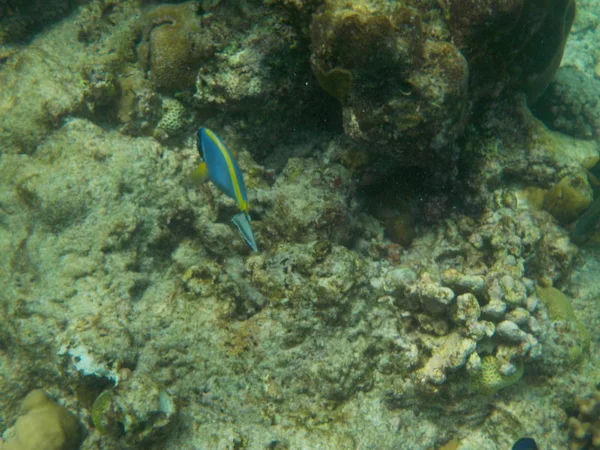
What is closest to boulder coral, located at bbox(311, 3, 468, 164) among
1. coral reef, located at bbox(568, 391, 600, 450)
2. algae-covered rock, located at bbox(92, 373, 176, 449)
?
algae-covered rock, located at bbox(92, 373, 176, 449)

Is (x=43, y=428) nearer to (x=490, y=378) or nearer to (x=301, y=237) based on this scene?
(x=301, y=237)

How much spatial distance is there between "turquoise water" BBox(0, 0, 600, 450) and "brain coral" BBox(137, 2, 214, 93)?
3 cm

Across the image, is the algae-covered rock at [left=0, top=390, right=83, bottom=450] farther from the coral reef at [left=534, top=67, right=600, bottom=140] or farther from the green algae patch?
the coral reef at [left=534, top=67, right=600, bottom=140]

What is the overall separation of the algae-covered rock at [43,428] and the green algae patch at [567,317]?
4.62 meters

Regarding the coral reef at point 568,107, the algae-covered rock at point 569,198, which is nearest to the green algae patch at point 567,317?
the algae-covered rock at point 569,198

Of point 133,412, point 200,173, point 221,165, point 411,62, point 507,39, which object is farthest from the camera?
point 507,39

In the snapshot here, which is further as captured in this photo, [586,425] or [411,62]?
[586,425]

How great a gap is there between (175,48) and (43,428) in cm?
381

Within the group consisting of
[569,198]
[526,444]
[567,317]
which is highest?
[569,198]

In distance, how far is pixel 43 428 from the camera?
3031 mm

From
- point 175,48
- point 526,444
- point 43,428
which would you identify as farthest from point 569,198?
Answer: point 43,428

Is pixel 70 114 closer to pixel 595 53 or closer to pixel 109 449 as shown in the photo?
pixel 109 449

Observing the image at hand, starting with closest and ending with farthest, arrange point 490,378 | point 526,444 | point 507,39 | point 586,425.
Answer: point 526,444 → point 490,378 → point 507,39 → point 586,425

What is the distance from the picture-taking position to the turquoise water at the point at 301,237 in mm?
3049
